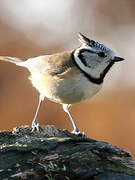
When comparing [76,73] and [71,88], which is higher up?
[76,73]

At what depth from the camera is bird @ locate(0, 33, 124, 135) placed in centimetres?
543

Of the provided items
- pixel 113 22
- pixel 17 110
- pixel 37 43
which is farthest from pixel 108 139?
pixel 113 22

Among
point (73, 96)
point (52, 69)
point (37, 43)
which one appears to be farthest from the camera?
point (37, 43)

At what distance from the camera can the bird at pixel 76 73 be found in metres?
5.43

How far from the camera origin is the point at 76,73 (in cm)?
551

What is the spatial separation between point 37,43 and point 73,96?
8992mm

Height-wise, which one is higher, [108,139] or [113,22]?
[113,22]

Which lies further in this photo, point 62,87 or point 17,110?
point 17,110

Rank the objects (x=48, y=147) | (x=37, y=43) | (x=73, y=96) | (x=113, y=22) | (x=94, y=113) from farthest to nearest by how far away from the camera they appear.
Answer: (x=113, y=22)
(x=37, y=43)
(x=94, y=113)
(x=73, y=96)
(x=48, y=147)

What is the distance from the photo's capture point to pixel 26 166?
384 cm

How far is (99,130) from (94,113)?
734 millimetres

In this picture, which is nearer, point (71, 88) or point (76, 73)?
point (71, 88)

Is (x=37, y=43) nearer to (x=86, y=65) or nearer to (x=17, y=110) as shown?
(x=17, y=110)


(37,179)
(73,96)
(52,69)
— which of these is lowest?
(37,179)
